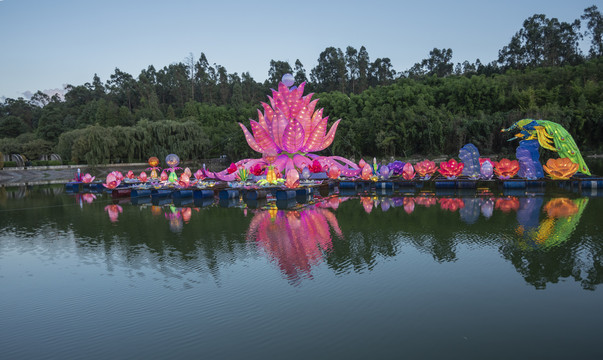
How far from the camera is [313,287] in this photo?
18.7ft

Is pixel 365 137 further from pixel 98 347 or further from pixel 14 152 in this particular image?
pixel 14 152

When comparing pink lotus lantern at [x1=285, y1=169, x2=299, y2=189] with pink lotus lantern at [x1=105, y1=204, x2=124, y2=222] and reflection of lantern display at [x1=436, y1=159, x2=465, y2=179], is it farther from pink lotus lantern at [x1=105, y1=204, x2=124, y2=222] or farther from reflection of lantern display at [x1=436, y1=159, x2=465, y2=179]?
reflection of lantern display at [x1=436, y1=159, x2=465, y2=179]

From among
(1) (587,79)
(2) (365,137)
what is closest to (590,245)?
(2) (365,137)

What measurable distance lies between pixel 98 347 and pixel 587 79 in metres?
34.5

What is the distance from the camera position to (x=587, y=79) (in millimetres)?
29734

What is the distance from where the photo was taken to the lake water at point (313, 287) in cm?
415

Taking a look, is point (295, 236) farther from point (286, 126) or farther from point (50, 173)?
point (50, 173)

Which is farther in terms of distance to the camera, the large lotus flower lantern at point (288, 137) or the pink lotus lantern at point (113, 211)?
the large lotus flower lantern at point (288, 137)

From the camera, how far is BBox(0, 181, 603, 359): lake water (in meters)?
4.15

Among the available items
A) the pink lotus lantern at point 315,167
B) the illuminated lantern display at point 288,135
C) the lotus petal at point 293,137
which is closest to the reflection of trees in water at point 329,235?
the pink lotus lantern at point 315,167

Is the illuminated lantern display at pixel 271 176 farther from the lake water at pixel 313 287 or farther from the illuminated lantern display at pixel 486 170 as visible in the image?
the illuminated lantern display at pixel 486 170

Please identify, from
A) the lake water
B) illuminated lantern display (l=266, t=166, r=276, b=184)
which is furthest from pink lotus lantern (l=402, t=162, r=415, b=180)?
the lake water

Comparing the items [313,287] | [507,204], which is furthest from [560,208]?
[313,287]

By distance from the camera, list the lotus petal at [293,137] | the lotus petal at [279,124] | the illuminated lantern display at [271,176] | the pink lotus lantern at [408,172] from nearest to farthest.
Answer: the illuminated lantern display at [271,176], the pink lotus lantern at [408,172], the lotus petal at [293,137], the lotus petal at [279,124]
